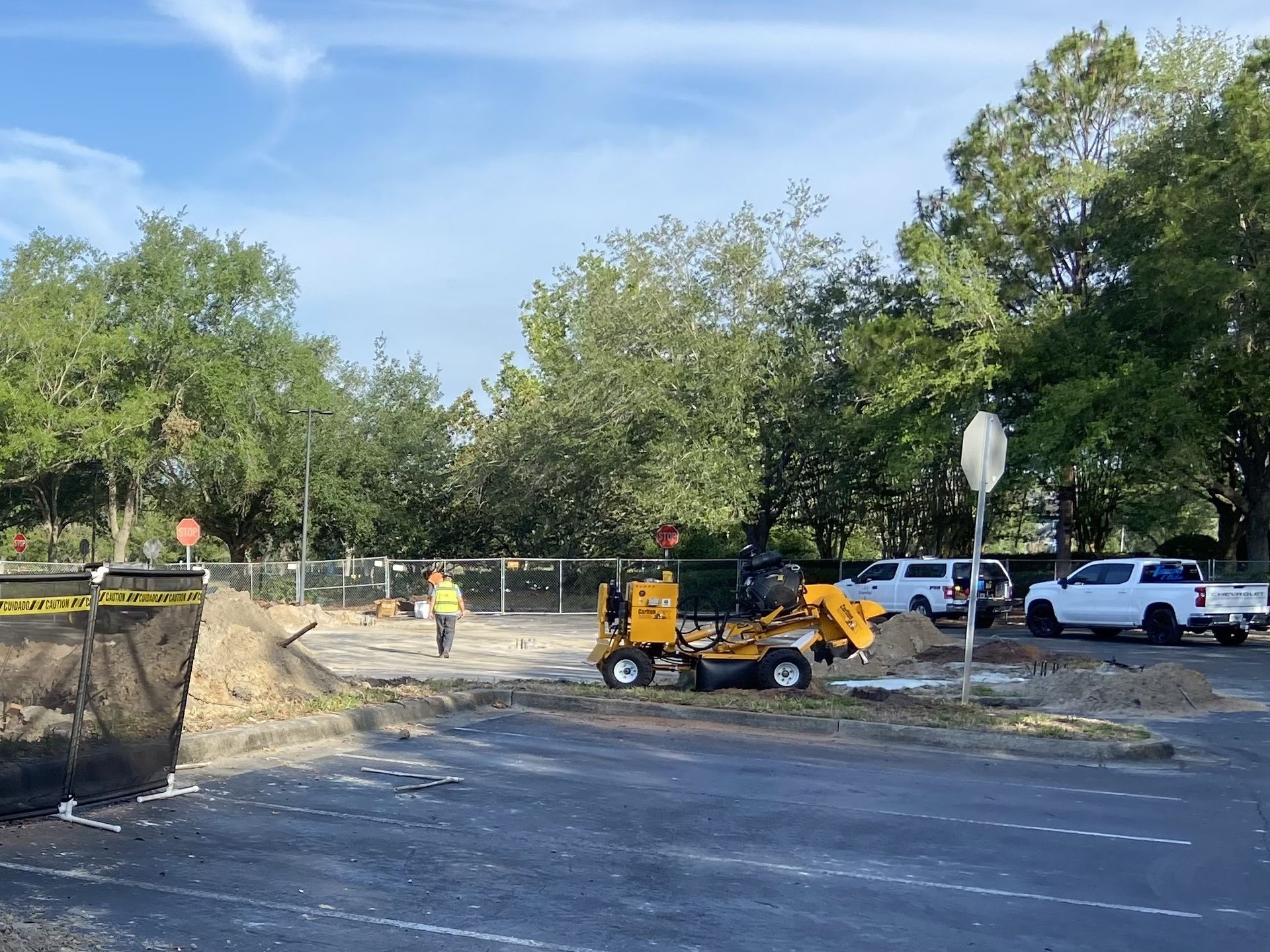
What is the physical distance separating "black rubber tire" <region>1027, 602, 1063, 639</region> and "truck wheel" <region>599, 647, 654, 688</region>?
56.5ft

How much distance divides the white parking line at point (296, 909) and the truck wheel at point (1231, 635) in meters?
25.1

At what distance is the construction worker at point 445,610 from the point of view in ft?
71.6

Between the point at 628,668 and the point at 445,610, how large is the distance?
22.8 ft

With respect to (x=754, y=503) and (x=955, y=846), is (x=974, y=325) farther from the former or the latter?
(x=955, y=846)

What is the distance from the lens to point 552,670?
69.9 feet

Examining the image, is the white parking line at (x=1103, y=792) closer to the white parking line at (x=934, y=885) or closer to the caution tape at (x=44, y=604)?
the white parking line at (x=934, y=885)

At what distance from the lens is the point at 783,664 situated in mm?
15391

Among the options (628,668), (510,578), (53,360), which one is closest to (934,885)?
(628,668)

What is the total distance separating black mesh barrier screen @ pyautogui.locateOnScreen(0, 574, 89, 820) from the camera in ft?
23.6

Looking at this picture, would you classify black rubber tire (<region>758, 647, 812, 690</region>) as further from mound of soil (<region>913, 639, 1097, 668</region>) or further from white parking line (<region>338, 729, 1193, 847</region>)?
mound of soil (<region>913, 639, 1097, 668</region>)

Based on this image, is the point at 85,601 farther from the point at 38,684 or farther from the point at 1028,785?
the point at 1028,785

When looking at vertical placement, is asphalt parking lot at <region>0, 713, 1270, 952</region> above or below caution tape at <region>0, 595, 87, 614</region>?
below

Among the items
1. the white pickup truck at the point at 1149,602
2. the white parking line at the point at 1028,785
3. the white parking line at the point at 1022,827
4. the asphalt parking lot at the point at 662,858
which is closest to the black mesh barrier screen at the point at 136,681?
the asphalt parking lot at the point at 662,858

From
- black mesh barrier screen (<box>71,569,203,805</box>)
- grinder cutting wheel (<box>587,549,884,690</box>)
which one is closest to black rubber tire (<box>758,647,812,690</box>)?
grinder cutting wheel (<box>587,549,884,690</box>)
